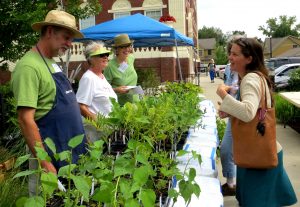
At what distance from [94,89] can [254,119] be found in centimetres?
137

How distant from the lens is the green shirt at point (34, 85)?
2267 mm

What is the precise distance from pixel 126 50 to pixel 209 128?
4.31ft

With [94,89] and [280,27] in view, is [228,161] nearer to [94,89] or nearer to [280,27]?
[94,89]

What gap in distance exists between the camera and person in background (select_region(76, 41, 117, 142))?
11.3 ft

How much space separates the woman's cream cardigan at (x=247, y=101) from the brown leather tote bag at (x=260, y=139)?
0.07 metres

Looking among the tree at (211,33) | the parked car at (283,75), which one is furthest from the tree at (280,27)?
the parked car at (283,75)

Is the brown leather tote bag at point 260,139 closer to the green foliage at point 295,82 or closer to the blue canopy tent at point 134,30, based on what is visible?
the blue canopy tent at point 134,30

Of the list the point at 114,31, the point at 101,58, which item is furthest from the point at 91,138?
the point at 114,31

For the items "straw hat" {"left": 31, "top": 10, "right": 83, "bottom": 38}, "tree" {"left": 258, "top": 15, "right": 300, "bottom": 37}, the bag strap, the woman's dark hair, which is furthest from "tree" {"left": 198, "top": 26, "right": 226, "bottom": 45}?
"straw hat" {"left": 31, "top": 10, "right": 83, "bottom": 38}

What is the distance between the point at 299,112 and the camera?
30.1ft

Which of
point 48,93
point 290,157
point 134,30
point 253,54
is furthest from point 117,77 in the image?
point 134,30

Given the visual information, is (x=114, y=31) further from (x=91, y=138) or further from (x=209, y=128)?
(x=91, y=138)

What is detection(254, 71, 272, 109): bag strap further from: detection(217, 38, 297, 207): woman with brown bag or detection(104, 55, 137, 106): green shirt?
detection(104, 55, 137, 106): green shirt

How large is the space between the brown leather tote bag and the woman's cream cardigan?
0.07 metres
